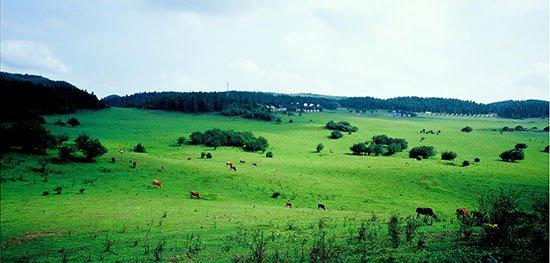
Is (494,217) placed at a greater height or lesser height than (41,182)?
greater

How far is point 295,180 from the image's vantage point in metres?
54.2

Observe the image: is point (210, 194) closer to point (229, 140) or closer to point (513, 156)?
point (229, 140)

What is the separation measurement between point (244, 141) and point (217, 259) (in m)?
71.7

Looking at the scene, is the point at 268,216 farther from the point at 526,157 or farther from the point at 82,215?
the point at 526,157

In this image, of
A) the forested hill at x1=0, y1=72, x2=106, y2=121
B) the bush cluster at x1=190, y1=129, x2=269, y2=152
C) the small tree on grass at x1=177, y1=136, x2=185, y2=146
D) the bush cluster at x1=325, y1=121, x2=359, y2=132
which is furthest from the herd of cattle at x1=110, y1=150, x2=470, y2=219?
the bush cluster at x1=325, y1=121, x2=359, y2=132

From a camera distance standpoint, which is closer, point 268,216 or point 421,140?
point 268,216

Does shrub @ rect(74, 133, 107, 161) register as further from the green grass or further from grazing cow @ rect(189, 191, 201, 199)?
grazing cow @ rect(189, 191, 201, 199)

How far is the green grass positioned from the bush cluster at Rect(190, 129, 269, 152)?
12.7 feet

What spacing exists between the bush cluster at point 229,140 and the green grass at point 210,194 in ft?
12.7

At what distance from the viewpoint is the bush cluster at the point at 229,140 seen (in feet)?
287

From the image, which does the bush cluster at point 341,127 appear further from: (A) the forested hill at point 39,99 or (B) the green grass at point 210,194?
(A) the forested hill at point 39,99

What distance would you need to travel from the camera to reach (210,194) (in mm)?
45844

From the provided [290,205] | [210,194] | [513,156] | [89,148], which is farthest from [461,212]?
[513,156]

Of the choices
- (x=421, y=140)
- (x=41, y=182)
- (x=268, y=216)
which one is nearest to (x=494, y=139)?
(x=421, y=140)
